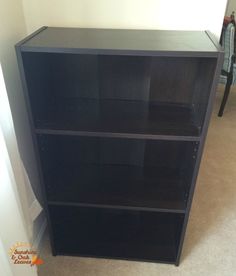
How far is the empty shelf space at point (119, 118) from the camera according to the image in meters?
1.08

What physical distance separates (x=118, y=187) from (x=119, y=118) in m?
0.37

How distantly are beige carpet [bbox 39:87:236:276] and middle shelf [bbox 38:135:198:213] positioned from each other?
1.34 ft

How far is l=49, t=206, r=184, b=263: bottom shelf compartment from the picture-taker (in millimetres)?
1486

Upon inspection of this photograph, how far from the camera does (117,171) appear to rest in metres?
1.44

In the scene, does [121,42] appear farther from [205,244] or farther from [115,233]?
[205,244]

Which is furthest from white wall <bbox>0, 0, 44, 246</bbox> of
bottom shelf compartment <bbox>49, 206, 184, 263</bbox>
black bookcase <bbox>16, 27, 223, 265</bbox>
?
bottom shelf compartment <bbox>49, 206, 184, 263</bbox>

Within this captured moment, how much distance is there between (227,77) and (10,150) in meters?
2.38

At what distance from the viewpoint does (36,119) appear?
112 cm

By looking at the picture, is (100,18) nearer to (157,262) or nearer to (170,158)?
(170,158)

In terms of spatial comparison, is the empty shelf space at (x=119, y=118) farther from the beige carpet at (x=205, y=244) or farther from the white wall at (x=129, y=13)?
the beige carpet at (x=205, y=244)

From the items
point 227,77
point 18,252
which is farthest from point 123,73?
point 227,77

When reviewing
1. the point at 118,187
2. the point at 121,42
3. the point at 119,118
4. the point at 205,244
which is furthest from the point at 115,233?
the point at 121,42

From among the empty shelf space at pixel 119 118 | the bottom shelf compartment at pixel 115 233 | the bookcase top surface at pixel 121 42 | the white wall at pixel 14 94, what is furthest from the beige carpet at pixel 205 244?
the bookcase top surface at pixel 121 42

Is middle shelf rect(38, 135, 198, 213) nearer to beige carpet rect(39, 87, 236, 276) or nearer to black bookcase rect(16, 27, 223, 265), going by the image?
black bookcase rect(16, 27, 223, 265)
